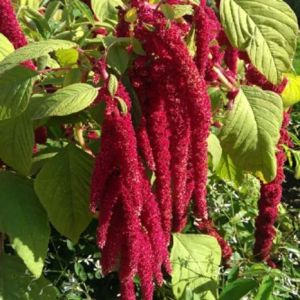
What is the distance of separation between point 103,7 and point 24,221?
50 centimetres

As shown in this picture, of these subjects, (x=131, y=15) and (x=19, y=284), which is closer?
(x=131, y=15)

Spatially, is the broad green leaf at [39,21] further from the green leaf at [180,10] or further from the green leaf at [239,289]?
the green leaf at [239,289]

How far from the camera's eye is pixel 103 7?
5.03 ft

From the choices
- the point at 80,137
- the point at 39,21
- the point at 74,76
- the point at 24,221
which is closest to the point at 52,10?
the point at 39,21

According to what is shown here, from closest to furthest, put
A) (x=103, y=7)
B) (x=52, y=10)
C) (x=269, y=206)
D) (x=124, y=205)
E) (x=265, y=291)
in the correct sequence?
1. (x=124, y=205)
2. (x=103, y=7)
3. (x=265, y=291)
4. (x=52, y=10)
5. (x=269, y=206)

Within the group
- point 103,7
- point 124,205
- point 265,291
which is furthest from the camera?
point 265,291

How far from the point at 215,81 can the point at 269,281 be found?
1.75 feet

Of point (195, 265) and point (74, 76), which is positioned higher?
point (74, 76)

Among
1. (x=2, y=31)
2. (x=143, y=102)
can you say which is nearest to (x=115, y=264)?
(x=143, y=102)

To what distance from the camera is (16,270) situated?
149cm

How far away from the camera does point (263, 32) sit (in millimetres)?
1263

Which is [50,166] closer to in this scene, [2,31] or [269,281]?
[2,31]

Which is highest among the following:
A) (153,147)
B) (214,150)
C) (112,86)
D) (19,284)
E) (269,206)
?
(112,86)

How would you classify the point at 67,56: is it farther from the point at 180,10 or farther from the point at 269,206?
the point at 269,206
